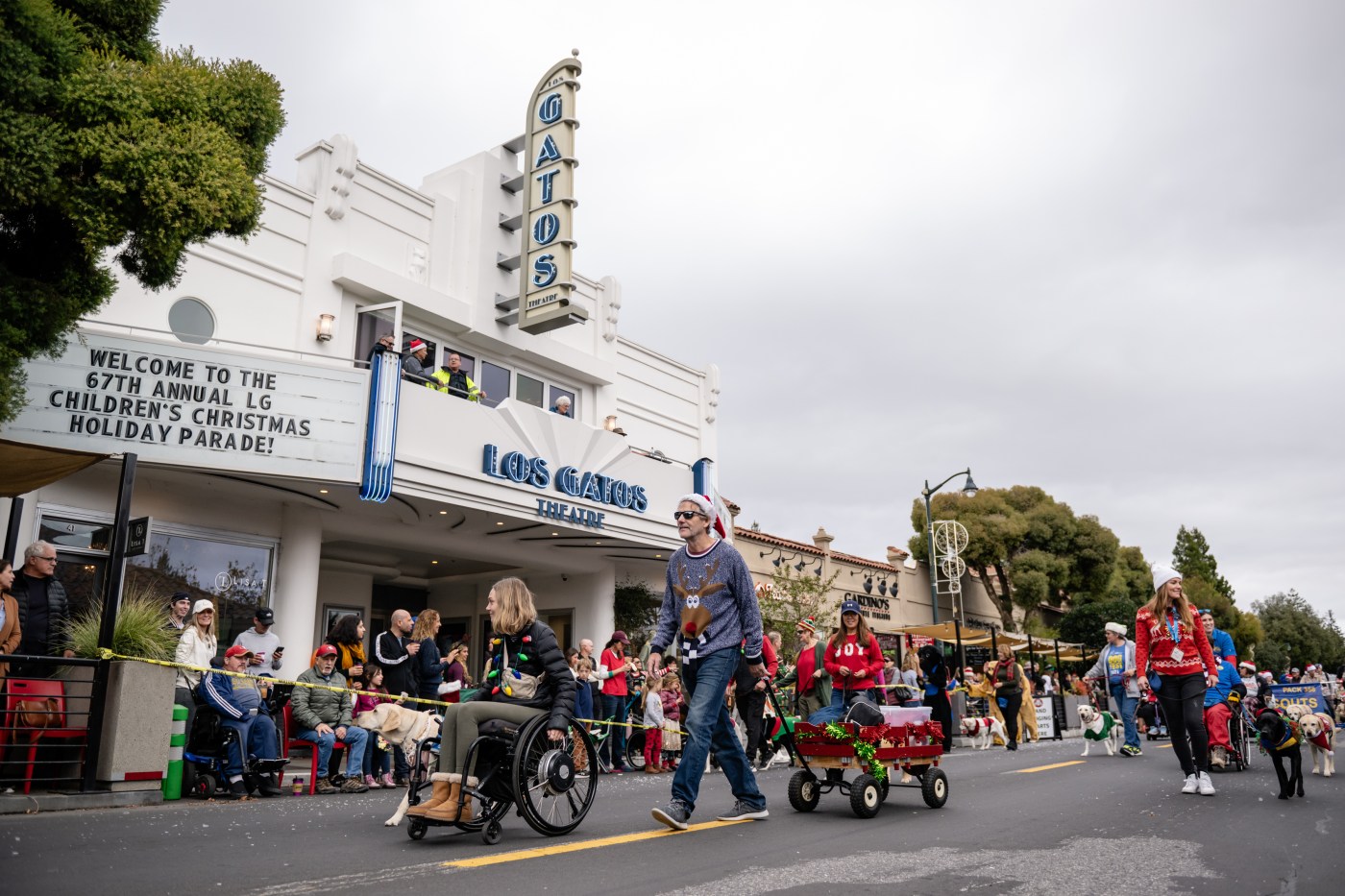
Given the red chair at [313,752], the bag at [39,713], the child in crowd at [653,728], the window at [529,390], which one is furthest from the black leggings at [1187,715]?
the window at [529,390]

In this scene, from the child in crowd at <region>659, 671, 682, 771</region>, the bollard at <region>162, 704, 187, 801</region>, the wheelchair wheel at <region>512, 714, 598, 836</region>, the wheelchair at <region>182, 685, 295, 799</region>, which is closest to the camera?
the wheelchair wheel at <region>512, 714, 598, 836</region>

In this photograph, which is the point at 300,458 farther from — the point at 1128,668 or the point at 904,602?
the point at 904,602

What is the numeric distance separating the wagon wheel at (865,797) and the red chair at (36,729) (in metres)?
6.56

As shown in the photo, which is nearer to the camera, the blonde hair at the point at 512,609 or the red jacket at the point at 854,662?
the blonde hair at the point at 512,609

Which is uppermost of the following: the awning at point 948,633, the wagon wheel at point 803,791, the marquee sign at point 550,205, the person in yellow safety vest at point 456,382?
the marquee sign at point 550,205

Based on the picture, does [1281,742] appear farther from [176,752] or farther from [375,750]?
[176,752]

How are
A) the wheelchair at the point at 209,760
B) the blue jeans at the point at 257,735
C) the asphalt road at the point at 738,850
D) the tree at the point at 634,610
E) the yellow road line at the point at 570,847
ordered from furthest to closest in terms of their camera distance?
the tree at the point at 634,610
the blue jeans at the point at 257,735
the wheelchair at the point at 209,760
the yellow road line at the point at 570,847
the asphalt road at the point at 738,850

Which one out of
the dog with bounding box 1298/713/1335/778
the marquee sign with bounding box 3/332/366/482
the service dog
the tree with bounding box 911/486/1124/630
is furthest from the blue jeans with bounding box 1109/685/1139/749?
the tree with bounding box 911/486/1124/630

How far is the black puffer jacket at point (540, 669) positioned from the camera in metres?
6.50

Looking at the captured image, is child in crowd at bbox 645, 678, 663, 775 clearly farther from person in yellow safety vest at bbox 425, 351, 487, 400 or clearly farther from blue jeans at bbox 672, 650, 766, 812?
blue jeans at bbox 672, 650, 766, 812

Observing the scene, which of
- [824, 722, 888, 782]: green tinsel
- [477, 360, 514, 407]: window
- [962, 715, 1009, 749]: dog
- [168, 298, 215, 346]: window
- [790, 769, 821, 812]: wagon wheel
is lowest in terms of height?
[962, 715, 1009, 749]: dog

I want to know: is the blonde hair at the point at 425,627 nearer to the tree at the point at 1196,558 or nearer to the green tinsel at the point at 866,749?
the green tinsel at the point at 866,749

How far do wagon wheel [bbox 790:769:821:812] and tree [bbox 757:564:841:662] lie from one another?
18.3 metres

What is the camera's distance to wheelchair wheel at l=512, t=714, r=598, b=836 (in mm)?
6078
